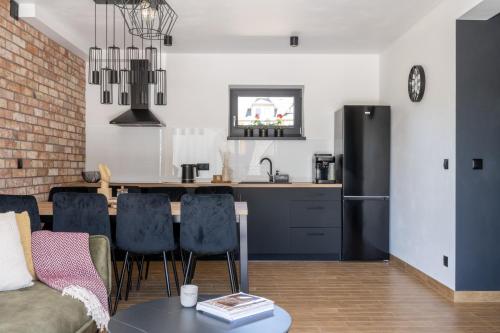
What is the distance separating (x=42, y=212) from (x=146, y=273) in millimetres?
1376

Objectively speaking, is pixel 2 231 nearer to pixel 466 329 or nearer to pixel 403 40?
pixel 466 329

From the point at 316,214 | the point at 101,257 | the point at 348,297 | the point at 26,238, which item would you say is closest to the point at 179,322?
the point at 101,257

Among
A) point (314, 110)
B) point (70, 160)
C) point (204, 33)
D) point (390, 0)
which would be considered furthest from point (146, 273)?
point (390, 0)

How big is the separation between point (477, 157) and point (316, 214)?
7.03 feet

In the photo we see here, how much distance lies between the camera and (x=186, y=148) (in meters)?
6.25

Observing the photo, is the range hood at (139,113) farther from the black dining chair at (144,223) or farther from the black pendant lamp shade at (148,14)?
the black dining chair at (144,223)

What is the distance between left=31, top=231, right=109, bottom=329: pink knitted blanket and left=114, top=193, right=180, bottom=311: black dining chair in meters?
0.84

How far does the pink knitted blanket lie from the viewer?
2576 mm

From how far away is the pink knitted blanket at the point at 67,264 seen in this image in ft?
8.45

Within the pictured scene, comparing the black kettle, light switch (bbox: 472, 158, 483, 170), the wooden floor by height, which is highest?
light switch (bbox: 472, 158, 483, 170)

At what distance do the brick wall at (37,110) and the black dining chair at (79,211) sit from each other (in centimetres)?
79

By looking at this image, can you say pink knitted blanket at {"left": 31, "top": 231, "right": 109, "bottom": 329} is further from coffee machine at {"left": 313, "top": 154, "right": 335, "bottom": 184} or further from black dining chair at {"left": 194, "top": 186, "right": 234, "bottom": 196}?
coffee machine at {"left": 313, "top": 154, "right": 335, "bottom": 184}

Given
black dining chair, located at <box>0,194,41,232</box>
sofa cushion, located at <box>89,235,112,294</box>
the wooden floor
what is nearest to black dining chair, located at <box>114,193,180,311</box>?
the wooden floor

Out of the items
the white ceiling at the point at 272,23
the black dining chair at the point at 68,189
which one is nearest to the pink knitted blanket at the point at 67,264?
the black dining chair at the point at 68,189
